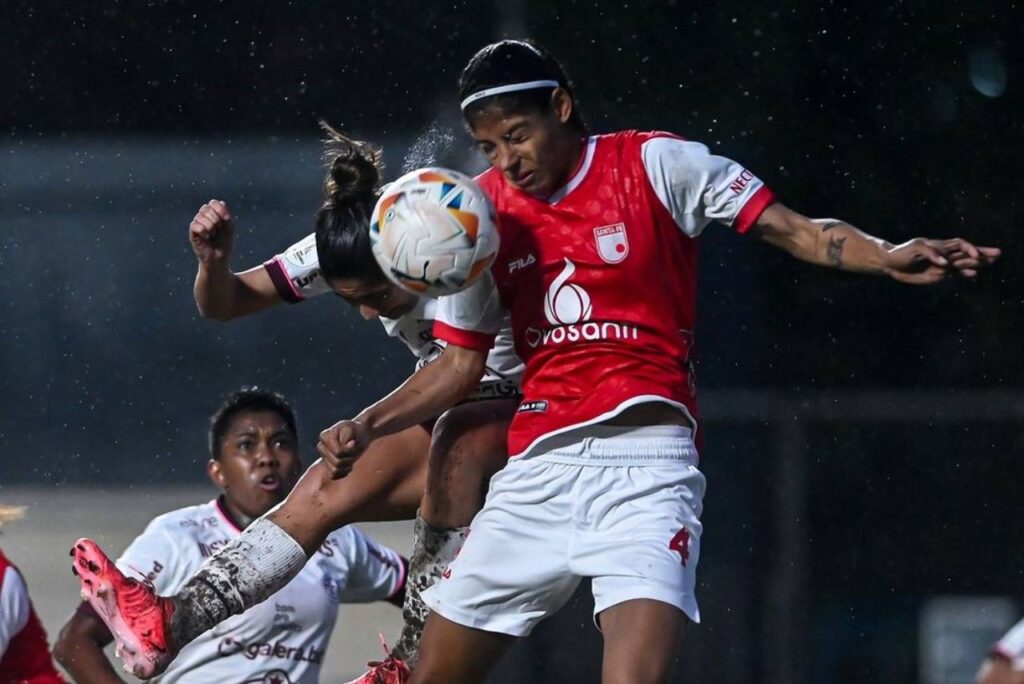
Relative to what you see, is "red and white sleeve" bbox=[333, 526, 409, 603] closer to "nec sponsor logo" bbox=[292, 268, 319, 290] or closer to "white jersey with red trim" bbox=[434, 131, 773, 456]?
"nec sponsor logo" bbox=[292, 268, 319, 290]

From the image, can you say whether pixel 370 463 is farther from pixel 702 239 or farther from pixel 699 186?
pixel 702 239

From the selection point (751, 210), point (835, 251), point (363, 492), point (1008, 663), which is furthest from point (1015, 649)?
point (363, 492)

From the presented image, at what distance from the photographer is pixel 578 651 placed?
239 inches

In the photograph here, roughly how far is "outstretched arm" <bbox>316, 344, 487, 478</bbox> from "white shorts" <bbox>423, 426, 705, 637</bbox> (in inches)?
7.8

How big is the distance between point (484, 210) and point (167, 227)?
349cm

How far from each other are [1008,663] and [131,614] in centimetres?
173

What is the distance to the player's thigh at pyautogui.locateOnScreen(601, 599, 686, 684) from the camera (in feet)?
9.80

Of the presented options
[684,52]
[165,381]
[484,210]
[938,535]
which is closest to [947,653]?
[938,535]

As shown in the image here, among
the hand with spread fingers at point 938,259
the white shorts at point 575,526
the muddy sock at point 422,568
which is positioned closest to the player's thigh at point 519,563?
the white shorts at point 575,526

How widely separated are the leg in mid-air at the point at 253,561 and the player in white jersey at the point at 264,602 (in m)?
1.10

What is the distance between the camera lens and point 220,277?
3.71m

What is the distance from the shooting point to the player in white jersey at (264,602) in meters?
4.78

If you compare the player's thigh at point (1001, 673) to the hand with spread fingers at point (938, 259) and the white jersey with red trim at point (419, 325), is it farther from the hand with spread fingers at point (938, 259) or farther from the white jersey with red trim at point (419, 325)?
the white jersey with red trim at point (419, 325)

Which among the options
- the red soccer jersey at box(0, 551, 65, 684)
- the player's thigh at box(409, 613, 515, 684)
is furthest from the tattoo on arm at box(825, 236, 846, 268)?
the red soccer jersey at box(0, 551, 65, 684)
